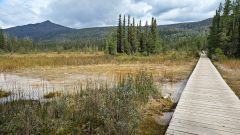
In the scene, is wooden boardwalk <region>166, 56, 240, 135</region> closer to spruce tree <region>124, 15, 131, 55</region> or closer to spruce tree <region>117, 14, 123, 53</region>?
spruce tree <region>124, 15, 131, 55</region>

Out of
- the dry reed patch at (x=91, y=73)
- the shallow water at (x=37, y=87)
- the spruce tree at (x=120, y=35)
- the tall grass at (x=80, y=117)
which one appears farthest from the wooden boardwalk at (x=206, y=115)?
the spruce tree at (x=120, y=35)

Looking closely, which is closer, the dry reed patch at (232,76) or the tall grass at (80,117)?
the tall grass at (80,117)

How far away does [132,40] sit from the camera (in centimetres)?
5672

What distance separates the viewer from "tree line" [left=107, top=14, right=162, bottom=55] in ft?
180

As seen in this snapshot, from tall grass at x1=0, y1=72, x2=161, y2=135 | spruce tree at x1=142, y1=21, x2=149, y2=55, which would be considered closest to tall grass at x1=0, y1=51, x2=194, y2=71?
tall grass at x1=0, y1=72, x2=161, y2=135

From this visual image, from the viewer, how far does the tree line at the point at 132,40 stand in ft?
180

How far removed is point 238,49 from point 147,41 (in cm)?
2466

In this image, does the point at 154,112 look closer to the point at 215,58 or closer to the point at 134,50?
the point at 215,58

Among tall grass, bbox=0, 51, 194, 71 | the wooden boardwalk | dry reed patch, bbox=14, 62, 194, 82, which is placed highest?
tall grass, bbox=0, 51, 194, 71

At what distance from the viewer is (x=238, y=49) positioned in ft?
127

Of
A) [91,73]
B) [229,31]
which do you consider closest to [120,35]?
[229,31]

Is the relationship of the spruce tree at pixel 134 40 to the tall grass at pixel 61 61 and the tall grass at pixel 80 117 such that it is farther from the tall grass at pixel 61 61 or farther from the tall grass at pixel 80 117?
the tall grass at pixel 80 117

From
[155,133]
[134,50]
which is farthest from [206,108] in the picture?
[134,50]

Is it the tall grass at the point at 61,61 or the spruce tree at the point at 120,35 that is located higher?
the spruce tree at the point at 120,35
